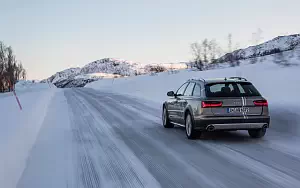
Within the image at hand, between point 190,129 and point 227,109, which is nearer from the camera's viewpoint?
point 227,109

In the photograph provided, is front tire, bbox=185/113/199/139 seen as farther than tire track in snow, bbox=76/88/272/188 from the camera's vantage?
Yes

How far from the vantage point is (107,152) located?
7.89 meters

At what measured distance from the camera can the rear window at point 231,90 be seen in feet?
29.0

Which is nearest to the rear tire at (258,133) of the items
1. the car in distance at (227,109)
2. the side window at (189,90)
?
the car in distance at (227,109)

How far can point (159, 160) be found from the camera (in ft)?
22.7

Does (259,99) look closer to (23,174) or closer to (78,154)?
(78,154)

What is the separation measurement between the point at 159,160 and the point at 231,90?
10.1ft

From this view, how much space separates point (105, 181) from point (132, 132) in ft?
16.6

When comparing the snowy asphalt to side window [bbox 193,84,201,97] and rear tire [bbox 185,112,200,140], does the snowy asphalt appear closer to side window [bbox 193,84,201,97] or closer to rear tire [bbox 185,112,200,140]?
rear tire [bbox 185,112,200,140]

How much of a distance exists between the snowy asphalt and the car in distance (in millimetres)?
367

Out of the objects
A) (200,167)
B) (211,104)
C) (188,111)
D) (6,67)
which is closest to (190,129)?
(188,111)

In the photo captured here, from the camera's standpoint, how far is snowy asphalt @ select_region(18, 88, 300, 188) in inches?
218

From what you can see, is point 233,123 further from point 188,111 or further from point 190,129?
point 188,111

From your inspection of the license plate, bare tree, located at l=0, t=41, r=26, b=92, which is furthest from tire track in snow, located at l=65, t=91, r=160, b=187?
bare tree, located at l=0, t=41, r=26, b=92
